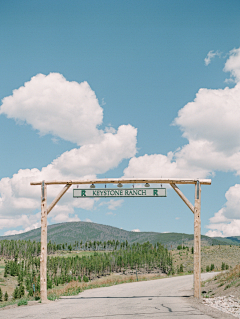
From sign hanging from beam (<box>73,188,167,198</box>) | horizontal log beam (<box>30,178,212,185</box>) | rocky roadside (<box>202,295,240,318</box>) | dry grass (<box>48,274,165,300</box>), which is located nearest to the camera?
rocky roadside (<box>202,295,240,318</box>)

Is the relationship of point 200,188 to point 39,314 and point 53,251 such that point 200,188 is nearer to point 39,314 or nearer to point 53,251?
point 39,314

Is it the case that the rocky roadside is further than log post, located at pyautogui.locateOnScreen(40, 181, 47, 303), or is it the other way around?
log post, located at pyautogui.locateOnScreen(40, 181, 47, 303)

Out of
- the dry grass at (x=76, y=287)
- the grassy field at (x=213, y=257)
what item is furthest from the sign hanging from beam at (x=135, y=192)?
the grassy field at (x=213, y=257)

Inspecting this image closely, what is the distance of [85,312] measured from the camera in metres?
12.3

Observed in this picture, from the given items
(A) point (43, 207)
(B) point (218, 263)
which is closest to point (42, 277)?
(A) point (43, 207)

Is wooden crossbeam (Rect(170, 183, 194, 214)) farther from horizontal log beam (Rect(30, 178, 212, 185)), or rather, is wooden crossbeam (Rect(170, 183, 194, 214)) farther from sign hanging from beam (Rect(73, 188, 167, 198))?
sign hanging from beam (Rect(73, 188, 167, 198))

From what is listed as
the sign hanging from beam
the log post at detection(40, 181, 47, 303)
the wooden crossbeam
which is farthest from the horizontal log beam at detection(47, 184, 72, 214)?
the wooden crossbeam

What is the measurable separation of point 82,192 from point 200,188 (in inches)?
258

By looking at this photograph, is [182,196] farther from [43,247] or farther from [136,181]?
[43,247]

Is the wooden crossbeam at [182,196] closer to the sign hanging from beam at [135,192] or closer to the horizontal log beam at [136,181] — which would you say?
the horizontal log beam at [136,181]

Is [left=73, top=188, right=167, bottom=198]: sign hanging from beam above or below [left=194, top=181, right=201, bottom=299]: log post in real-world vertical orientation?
above

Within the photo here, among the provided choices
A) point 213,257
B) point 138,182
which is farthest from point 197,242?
point 213,257

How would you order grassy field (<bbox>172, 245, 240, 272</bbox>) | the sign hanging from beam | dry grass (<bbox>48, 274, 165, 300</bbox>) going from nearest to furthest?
the sign hanging from beam
dry grass (<bbox>48, 274, 165, 300</bbox>)
grassy field (<bbox>172, 245, 240, 272</bbox>)

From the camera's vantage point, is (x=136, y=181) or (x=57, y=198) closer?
(x=136, y=181)
